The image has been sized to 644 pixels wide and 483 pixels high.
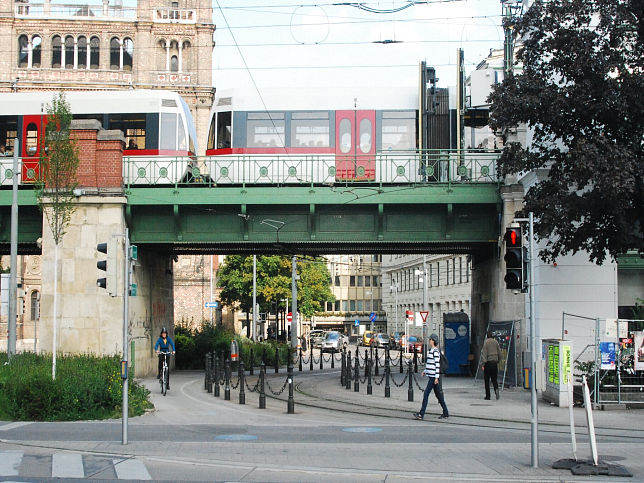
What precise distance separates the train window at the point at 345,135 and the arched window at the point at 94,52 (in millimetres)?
52423

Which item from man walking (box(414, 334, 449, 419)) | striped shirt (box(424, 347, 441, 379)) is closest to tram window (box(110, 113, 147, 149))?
man walking (box(414, 334, 449, 419))

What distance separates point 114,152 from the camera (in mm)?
28234

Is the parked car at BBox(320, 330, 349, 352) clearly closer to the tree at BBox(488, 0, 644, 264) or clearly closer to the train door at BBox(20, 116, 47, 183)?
the train door at BBox(20, 116, 47, 183)

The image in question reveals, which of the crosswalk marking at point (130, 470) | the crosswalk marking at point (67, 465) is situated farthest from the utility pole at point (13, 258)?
the crosswalk marking at point (130, 470)

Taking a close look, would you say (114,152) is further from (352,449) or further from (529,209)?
(352,449)

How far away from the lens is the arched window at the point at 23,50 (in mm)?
76188

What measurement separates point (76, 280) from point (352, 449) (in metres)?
16.8

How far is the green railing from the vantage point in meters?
28.4

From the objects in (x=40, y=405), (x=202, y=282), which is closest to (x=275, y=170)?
(x=40, y=405)

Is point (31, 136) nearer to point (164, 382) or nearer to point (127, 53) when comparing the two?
point (164, 382)

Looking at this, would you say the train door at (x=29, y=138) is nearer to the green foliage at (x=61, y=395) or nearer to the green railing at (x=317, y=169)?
the green railing at (x=317, y=169)

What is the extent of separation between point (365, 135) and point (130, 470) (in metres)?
19.7

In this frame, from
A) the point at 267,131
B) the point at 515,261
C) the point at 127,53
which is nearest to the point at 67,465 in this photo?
the point at 515,261

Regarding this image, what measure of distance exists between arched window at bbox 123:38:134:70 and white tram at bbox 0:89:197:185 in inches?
1906
